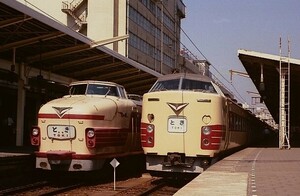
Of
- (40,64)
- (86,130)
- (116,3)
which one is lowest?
(86,130)

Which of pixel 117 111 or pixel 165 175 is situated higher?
pixel 117 111

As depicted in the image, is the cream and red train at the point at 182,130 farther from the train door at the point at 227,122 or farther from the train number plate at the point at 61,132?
the train number plate at the point at 61,132

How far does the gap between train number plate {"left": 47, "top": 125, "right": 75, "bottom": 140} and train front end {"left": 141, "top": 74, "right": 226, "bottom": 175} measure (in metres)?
2.03

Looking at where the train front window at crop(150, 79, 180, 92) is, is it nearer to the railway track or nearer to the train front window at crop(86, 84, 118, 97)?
the train front window at crop(86, 84, 118, 97)

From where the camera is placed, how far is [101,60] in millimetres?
22156

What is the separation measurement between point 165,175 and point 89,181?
8.36ft

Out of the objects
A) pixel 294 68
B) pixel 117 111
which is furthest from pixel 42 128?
pixel 294 68

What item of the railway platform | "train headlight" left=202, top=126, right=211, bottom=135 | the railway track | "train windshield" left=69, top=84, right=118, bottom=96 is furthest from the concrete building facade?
the railway platform

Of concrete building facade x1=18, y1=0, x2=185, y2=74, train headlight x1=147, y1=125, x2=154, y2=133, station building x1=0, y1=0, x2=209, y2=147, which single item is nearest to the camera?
train headlight x1=147, y1=125, x2=154, y2=133

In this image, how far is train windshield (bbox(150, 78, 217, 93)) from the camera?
13625 millimetres

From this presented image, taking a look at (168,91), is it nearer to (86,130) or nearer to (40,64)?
(86,130)

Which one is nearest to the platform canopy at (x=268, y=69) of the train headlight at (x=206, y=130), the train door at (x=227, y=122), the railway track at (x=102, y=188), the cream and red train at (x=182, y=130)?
the train door at (x=227, y=122)

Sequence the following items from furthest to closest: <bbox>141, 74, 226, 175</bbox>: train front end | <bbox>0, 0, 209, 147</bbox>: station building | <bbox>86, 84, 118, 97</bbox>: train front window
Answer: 1. <bbox>0, 0, 209, 147</bbox>: station building
2. <bbox>86, 84, 118, 97</bbox>: train front window
3. <bbox>141, 74, 226, 175</bbox>: train front end

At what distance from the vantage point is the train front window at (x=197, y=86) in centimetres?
1363
